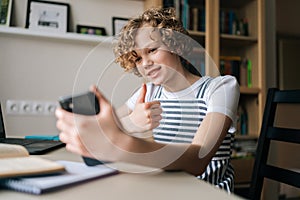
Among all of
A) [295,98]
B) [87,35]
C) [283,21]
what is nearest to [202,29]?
[87,35]

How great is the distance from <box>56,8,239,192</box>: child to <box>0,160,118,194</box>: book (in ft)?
0.10

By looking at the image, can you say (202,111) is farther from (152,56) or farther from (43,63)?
(43,63)

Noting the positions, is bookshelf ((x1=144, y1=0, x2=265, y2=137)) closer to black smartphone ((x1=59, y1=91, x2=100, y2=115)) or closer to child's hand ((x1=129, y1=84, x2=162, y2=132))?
child's hand ((x1=129, y1=84, x2=162, y2=132))

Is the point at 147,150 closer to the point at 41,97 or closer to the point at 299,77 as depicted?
the point at 41,97

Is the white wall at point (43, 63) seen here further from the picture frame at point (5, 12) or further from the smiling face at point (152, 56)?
the smiling face at point (152, 56)

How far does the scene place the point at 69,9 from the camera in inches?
81.6

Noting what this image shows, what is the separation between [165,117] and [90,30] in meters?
1.21

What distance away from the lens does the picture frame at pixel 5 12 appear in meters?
1.89

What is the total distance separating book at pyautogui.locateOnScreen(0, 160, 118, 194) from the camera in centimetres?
39

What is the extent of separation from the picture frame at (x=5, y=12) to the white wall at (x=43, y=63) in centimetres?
6

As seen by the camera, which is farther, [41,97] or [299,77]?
[299,77]

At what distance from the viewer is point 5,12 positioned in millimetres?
1902

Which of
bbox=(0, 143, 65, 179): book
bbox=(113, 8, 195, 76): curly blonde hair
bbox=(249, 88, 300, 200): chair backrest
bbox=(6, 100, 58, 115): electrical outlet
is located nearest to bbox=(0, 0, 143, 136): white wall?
bbox=(6, 100, 58, 115): electrical outlet

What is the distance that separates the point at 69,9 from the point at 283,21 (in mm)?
2922
